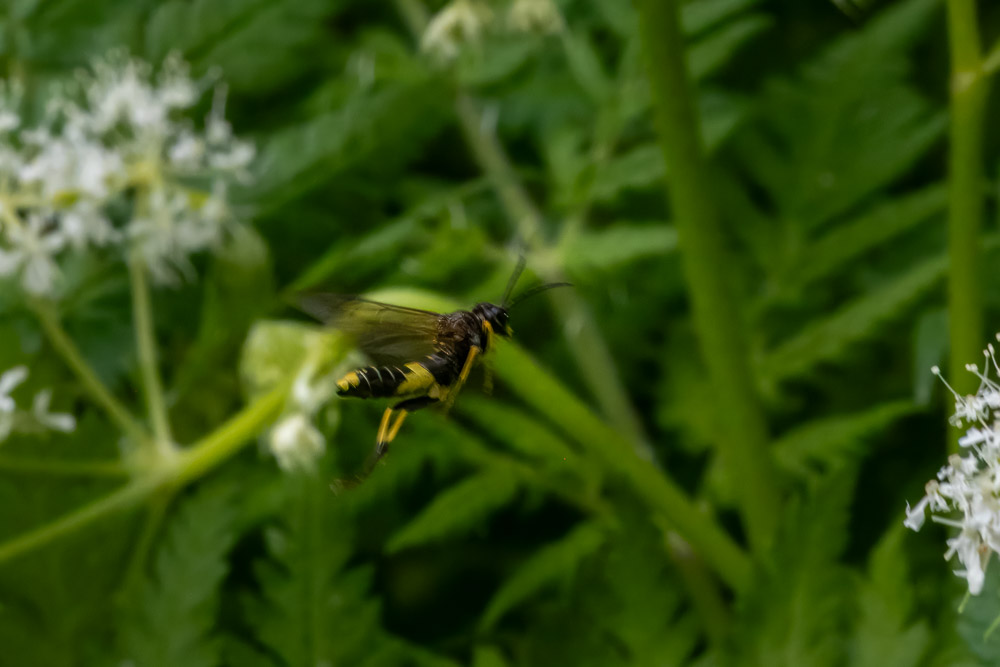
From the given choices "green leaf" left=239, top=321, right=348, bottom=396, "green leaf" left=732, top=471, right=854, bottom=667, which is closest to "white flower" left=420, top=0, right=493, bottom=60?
"green leaf" left=239, top=321, right=348, bottom=396

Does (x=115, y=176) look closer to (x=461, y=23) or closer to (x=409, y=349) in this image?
(x=461, y=23)

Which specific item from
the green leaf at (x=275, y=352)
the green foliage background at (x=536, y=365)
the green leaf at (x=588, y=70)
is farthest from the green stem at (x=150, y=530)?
the green leaf at (x=588, y=70)

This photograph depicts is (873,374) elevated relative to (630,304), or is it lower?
lower

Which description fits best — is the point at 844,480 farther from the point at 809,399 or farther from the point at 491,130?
the point at 491,130

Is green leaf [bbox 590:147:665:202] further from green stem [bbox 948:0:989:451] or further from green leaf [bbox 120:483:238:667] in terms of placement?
green leaf [bbox 120:483:238:667]

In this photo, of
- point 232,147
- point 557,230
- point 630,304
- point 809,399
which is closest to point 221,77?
point 232,147

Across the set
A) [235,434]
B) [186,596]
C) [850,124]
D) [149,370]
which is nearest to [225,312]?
[149,370]

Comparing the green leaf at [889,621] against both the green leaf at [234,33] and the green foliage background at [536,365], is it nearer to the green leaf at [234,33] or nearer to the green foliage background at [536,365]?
the green foliage background at [536,365]
